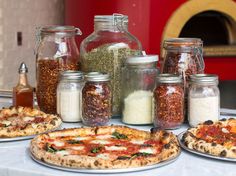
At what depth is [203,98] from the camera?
143 cm

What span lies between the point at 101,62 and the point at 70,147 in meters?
0.43

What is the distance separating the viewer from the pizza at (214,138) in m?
1.17

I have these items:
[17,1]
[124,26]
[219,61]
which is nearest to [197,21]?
[219,61]

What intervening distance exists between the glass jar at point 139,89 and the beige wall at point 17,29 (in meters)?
2.16

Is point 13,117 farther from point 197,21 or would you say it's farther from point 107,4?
point 197,21

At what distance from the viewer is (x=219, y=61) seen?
420 centimetres

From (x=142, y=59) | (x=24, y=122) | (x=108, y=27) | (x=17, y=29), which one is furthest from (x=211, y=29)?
(x=24, y=122)

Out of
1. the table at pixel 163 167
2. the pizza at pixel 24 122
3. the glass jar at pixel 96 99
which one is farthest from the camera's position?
the glass jar at pixel 96 99

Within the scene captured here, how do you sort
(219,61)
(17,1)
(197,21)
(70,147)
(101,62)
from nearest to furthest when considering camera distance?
(70,147) < (101,62) < (17,1) < (219,61) < (197,21)

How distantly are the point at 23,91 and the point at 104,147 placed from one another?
1.69ft

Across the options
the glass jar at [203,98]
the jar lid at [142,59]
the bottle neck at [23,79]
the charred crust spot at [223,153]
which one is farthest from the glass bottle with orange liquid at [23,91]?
the charred crust spot at [223,153]

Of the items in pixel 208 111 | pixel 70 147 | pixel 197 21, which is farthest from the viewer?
pixel 197 21

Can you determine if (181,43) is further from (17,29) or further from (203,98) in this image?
(17,29)

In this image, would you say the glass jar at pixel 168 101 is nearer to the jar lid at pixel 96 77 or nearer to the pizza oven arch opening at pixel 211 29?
the jar lid at pixel 96 77
